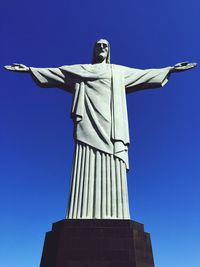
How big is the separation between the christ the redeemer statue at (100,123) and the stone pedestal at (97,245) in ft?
1.51

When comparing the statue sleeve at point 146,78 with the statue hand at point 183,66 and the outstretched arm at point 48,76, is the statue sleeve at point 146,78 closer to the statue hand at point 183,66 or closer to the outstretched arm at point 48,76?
the statue hand at point 183,66

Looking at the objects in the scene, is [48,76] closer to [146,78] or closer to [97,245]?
[146,78]

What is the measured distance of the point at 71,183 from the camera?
26.0 feet

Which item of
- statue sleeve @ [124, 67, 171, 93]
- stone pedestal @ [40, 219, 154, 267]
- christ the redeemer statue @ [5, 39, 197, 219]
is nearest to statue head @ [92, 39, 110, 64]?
christ the redeemer statue @ [5, 39, 197, 219]

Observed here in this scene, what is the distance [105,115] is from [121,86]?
141 centimetres

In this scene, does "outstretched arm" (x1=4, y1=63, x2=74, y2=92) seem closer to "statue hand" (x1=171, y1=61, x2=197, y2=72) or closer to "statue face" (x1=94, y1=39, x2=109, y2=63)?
"statue face" (x1=94, y1=39, x2=109, y2=63)

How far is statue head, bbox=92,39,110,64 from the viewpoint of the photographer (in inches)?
405

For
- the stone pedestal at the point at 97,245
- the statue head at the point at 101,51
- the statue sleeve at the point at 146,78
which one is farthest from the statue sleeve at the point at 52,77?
the stone pedestal at the point at 97,245

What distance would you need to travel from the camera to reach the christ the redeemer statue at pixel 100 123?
753 cm

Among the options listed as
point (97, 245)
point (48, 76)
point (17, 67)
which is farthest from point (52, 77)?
point (97, 245)

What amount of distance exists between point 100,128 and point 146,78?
9.26ft

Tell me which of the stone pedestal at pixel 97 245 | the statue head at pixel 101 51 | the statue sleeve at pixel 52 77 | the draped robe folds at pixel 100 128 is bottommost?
the stone pedestal at pixel 97 245

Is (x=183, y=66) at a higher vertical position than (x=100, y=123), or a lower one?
higher

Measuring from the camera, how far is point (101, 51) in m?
10.3
